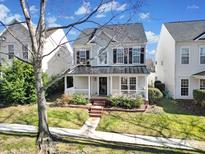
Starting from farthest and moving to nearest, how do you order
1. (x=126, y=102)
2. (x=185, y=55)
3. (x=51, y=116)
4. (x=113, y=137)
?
(x=185, y=55)
(x=126, y=102)
(x=51, y=116)
(x=113, y=137)

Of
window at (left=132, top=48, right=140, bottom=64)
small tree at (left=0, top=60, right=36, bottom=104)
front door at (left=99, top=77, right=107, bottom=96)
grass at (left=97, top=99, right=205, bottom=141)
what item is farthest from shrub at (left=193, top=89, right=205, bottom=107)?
small tree at (left=0, top=60, right=36, bottom=104)

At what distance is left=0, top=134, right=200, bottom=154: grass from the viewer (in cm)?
844

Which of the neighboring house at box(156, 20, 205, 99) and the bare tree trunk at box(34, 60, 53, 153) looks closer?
the bare tree trunk at box(34, 60, 53, 153)

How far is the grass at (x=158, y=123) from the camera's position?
11.7m

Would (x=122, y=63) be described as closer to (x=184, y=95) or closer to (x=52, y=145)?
(x=184, y=95)

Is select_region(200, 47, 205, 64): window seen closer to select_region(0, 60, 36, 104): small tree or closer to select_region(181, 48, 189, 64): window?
select_region(181, 48, 189, 64): window

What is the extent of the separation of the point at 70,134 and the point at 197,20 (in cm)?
1844

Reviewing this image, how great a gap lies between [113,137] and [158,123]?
3.65m

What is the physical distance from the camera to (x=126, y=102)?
52.1 ft

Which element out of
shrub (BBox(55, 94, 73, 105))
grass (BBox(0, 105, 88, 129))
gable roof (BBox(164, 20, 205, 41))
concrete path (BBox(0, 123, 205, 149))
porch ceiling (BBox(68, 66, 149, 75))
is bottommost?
concrete path (BBox(0, 123, 205, 149))

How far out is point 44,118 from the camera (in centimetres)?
887

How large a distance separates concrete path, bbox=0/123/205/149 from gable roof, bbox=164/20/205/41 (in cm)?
1171

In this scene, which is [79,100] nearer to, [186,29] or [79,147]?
[79,147]

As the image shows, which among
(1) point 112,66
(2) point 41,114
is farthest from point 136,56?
(2) point 41,114
